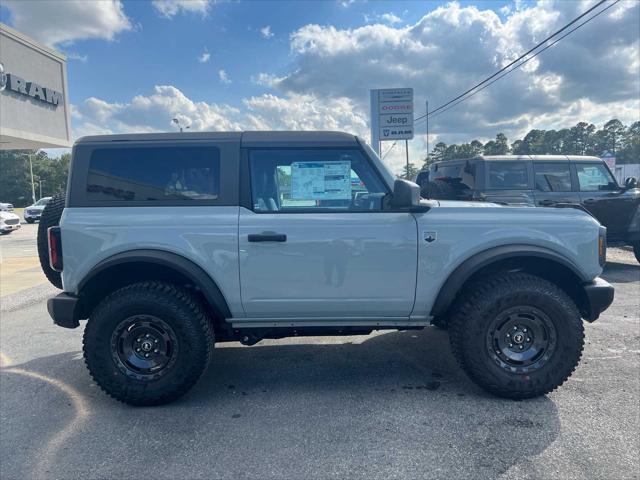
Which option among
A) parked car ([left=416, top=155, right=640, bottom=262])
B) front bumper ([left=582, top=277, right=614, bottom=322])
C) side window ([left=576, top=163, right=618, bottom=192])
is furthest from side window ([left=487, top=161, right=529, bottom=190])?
front bumper ([left=582, top=277, right=614, bottom=322])

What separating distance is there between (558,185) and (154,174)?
7.10 metres

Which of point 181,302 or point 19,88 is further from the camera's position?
point 19,88

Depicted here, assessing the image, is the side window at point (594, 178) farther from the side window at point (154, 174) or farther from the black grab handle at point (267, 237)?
the side window at point (154, 174)

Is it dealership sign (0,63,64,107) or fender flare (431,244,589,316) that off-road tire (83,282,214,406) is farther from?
dealership sign (0,63,64,107)

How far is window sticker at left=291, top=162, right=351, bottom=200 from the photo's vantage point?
10.3 feet

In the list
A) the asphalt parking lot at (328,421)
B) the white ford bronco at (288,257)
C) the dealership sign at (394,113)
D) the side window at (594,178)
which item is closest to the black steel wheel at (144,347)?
the white ford bronco at (288,257)

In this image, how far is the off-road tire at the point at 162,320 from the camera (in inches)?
119

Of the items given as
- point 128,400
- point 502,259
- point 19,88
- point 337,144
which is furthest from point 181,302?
point 19,88

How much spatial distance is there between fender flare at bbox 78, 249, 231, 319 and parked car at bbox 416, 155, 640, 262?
547cm

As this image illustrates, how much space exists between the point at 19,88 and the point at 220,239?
16.3 meters

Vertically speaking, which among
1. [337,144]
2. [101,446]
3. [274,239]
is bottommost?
[101,446]

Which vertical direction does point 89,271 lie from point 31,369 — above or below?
above

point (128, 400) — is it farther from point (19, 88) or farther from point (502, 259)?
point (19, 88)

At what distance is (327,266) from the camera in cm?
304
